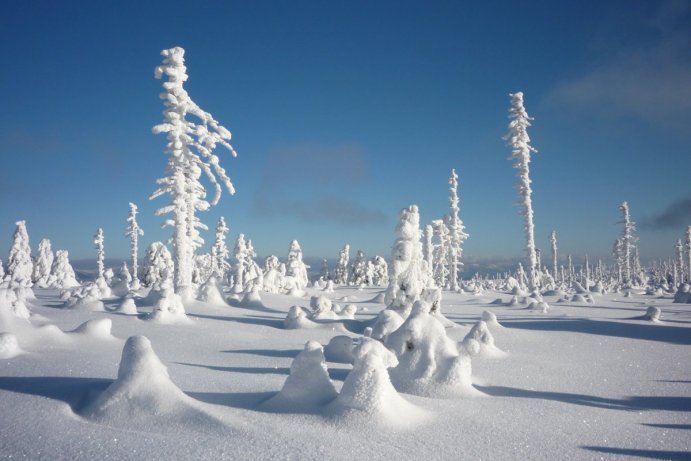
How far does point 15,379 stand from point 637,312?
23747mm

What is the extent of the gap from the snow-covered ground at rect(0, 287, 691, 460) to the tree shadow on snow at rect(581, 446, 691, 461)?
0.6 inches

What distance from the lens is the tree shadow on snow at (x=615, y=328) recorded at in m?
13.2

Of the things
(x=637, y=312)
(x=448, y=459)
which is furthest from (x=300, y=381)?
(x=637, y=312)

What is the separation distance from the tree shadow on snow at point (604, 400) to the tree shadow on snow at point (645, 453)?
1833 millimetres

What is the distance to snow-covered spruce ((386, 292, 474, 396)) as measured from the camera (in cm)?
675

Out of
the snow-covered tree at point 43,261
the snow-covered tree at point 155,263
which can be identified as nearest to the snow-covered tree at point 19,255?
the snow-covered tree at point 43,261

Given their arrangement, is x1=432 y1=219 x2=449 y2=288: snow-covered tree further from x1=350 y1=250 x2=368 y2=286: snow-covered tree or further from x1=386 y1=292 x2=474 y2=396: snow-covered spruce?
x1=386 y1=292 x2=474 y2=396: snow-covered spruce

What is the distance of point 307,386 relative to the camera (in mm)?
5395

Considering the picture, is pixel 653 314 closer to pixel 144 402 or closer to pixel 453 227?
pixel 144 402

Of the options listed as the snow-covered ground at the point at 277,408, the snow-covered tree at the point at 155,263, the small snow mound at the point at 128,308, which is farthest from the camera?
the snow-covered tree at the point at 155,263

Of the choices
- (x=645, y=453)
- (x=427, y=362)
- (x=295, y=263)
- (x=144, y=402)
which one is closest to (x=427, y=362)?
(x=427, y=362)

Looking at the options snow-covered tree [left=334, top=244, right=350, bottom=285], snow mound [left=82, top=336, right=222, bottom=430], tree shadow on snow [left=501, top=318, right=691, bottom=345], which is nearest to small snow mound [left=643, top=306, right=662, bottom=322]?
tree shadow on snow [left=501, top=318, right=691, bottom=345]

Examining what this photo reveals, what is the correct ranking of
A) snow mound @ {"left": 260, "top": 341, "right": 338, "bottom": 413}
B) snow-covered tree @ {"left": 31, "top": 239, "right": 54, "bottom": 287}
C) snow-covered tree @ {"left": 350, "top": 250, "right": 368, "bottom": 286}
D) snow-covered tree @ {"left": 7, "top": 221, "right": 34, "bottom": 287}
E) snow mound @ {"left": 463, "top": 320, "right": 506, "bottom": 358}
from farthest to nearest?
snow-covered tree @ {"left": 350, "top": 250, "right": 368, "bottom": 286}
snow-covered tree @ {"left": 31, "top": 239, "right": 54, "bottom": 287}
snow-covered tree @ {"left": 7, "top": 221, "right": 34, "bottom": 287}
snow mound @ {"left": 463, "top": 320, "right": 506, "bottom": 358}
snow mound @ {"left": 260, "top": 341, "right": 338, "bottom": 413}

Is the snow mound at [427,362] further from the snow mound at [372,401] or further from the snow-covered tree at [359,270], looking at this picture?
the snow-covered tree at [359,270]
